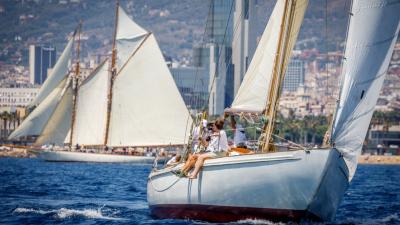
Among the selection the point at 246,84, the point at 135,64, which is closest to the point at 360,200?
the point at 246,84

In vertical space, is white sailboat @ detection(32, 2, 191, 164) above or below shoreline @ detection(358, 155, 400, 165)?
above

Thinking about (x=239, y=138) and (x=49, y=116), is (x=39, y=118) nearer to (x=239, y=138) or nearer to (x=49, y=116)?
(x=49, y=116)

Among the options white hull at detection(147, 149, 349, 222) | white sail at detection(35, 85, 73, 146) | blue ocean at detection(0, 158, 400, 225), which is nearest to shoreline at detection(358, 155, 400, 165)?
white sail at detection(35, 85, 73, 146)

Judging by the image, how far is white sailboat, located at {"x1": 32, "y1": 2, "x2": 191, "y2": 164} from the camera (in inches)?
3856

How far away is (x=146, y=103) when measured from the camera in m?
99.2

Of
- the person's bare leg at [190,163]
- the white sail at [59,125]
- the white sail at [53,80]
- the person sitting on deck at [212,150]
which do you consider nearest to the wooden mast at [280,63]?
the person sitting on deck at [212,150]

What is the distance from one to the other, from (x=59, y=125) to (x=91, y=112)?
4116mm

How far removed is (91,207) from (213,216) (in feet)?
29.1

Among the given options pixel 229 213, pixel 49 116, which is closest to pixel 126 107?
pixel 49 116

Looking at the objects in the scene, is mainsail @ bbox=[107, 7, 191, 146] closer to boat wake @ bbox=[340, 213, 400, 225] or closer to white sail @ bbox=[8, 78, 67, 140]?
white sail @ bbox=[8, 78, 67, 140]

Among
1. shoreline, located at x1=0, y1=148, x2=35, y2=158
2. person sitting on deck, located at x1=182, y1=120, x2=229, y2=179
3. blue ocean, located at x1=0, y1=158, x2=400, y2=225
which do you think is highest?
person sitting on deck, located at x1=182, y1=120, x2=229, y2=179

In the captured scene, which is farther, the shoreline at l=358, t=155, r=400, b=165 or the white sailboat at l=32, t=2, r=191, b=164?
the shoreline at l=358, t=155, r=400, b=165

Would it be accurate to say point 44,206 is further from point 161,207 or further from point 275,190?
point 275,190

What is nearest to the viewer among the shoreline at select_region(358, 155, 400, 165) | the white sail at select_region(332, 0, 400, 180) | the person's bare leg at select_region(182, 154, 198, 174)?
the white sail at select_region(332, 0, 400, 180)
